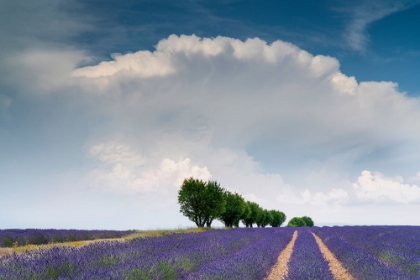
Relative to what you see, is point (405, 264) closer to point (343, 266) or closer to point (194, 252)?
point (343, 266)

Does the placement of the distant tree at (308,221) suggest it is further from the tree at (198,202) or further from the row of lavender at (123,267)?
the row of lavender at (123,267)

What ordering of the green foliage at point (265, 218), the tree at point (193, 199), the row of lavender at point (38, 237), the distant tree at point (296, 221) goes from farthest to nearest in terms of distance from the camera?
the distant tree at point (296, 221), the green foliage at point (265, 218), the tree at point (193, 199), the row of lavender at point (38, 237)

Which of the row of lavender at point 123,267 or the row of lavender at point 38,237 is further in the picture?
the row of lavender at point 38,237

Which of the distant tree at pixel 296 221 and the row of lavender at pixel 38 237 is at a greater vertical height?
the distant tree at pixel 296 221

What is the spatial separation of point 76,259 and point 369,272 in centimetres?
655

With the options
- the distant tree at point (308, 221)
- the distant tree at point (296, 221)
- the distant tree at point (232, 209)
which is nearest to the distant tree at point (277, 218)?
the distant tree at point (296, 221)

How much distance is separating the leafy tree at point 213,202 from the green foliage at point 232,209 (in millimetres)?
6892

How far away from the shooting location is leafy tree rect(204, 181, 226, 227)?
129 feet

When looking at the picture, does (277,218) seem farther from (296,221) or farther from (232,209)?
(232,209)

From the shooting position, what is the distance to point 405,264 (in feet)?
34.1

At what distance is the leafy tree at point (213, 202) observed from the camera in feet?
129

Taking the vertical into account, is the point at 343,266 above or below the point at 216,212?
below

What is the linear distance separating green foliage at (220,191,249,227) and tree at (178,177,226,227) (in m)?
8.79

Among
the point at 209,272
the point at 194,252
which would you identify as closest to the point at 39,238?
the point at 194,252
